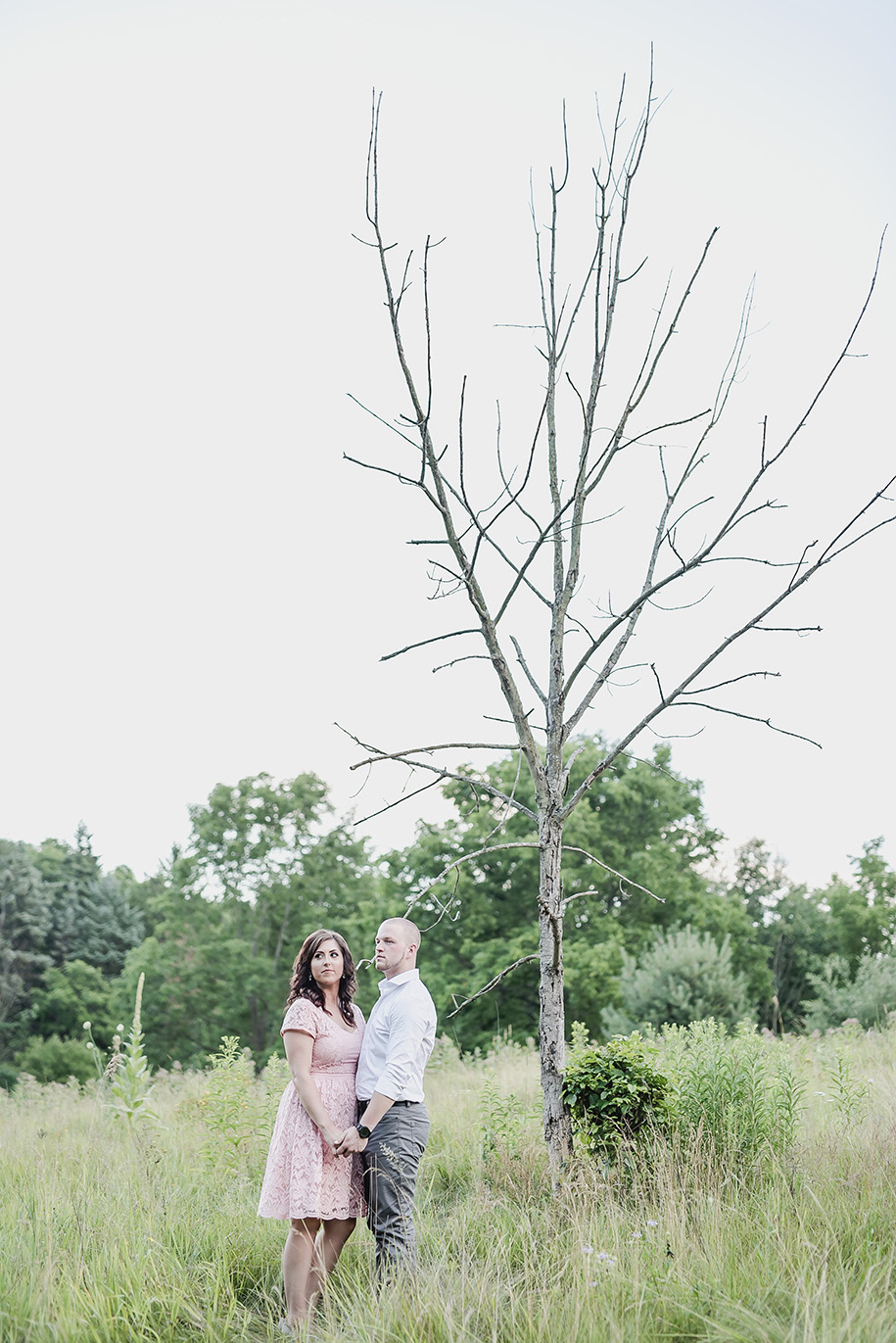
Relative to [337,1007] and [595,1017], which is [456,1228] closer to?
[337,1007]

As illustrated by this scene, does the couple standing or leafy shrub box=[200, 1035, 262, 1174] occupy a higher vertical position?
the couple standing

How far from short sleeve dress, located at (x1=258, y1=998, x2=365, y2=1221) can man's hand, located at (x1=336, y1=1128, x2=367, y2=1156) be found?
0.07m

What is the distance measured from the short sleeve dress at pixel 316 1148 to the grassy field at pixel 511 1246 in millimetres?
280

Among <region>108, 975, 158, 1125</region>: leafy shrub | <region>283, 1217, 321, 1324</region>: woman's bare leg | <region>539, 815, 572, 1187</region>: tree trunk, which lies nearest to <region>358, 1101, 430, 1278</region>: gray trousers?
<region>283, 1217, 321, 1324</region>: woman's bare leg

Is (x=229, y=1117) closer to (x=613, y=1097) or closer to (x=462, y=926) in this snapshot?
(x=613, y=1097)

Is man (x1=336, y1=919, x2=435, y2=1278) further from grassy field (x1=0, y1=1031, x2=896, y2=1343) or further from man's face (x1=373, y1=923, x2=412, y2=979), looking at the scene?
grassy field (x1=0, y1=1031, x2=896, y2=1343)

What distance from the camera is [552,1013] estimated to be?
4.29 meters

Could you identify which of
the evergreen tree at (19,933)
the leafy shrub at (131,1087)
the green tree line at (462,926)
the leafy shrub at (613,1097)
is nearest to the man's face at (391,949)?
the leafy shrub at (613,1097)

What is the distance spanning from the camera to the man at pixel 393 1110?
359 centimetres

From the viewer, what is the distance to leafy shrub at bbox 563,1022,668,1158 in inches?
185

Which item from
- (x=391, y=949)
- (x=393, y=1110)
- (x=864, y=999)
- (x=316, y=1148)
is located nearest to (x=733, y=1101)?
(x=393, y=1110)

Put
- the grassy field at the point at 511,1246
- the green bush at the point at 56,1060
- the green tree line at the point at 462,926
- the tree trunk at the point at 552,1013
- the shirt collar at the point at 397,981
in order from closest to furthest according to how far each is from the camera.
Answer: the grassy field at the point at 511,1246
the shirt collar at the point at 397,981
the tree trunk at the point at 552,1013
the green tree line at the point at 462,926
the green bush at the point at 56,1060

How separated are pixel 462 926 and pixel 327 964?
684 inches

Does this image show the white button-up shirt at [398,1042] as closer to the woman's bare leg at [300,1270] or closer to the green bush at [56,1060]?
the woman's bare leg at [300,1270]
